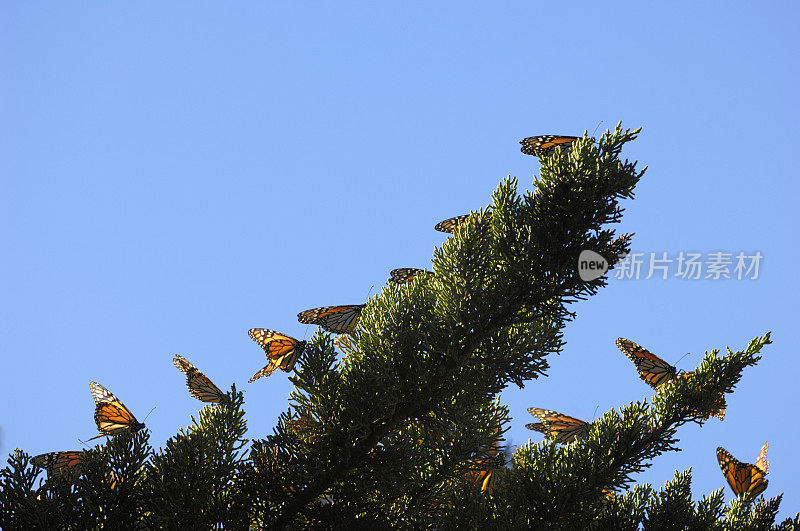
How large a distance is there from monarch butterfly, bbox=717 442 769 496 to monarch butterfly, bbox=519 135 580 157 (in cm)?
291

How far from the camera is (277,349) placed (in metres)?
4.24

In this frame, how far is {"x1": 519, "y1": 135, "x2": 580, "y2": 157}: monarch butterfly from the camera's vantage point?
4.07 metres

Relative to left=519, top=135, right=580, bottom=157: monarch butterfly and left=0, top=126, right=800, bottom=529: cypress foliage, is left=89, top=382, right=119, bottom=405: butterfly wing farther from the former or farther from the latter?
left=519, top=135, right=580, bottom=157: monarch butterfly

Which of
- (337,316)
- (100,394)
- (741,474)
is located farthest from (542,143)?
(100,394)

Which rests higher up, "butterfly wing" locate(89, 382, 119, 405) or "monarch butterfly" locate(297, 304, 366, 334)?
"monarch butterfly" locate(297, 304, 366, 334)

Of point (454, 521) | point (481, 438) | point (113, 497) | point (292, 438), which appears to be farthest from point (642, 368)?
point (113, 497)

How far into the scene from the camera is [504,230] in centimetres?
363

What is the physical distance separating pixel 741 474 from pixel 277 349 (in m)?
3.83

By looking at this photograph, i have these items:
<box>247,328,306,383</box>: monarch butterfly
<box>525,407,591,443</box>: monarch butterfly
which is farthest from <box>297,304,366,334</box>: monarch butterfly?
<box>525,407,591,443</box>: monarch butterfly

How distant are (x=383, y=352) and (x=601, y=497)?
6.57 ft

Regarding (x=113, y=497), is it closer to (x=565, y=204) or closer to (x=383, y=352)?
(x=383, y=352)

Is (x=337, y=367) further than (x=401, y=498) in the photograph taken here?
No

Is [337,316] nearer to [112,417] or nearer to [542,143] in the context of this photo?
[112,417]

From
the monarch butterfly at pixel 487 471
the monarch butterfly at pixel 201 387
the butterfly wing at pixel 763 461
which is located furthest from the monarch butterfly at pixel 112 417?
the butterfly wing at pixel 763 461
